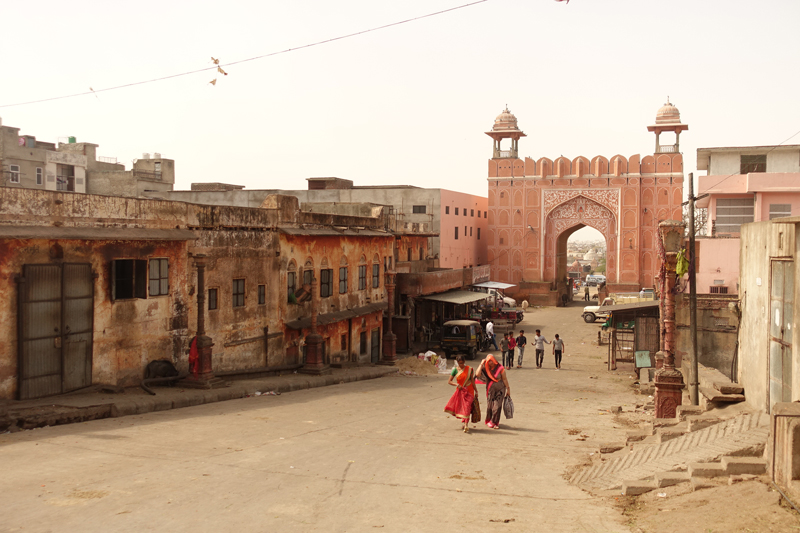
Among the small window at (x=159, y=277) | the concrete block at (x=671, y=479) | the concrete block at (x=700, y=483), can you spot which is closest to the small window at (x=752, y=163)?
the small window at (x=159, y=277)

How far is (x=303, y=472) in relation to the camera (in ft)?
26.5

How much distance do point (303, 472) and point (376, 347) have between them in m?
18.0

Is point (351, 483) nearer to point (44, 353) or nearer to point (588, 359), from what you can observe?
point (44, 353)

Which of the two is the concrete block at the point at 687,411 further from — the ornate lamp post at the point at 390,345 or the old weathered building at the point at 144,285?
the ornate lamp post at the point at 390,345

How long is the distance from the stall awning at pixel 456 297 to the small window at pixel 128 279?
1759 centimetres

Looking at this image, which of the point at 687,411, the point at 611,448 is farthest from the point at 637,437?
the point at 687,411

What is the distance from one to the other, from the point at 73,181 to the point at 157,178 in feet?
29.9

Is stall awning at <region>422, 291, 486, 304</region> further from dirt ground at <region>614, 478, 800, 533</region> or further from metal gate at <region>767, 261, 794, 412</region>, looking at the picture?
dirt ground at <region>614, 478, 800, 533</region>

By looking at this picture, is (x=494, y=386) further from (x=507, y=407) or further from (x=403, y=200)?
(x=403, y=200)

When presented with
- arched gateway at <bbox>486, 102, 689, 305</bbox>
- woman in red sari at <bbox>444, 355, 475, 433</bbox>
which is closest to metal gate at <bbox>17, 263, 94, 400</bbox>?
woman in red sari at <bbox>444, 355, 475, 433</bbox>

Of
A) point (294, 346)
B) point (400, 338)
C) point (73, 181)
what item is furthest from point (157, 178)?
point (294, 346)

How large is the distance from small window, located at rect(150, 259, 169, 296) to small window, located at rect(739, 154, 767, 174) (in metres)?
24.1

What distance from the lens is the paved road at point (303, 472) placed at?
6.38m

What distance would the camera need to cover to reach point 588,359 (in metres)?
26.1
